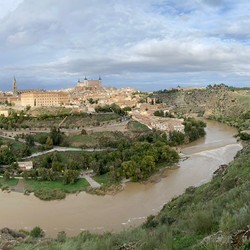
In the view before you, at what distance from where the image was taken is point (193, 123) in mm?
41188

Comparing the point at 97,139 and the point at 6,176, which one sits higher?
the point at 97,139

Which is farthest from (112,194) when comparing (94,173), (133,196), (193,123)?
(193,123)

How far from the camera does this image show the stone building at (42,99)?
52.1m

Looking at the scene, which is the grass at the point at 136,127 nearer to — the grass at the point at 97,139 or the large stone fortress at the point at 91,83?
the grass at the point at 97,139

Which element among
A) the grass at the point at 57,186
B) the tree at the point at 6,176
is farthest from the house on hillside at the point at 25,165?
the grass at the point at 57,186

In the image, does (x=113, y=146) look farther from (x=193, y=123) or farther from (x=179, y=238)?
(x=179, y=238)

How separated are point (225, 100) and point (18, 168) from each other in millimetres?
44678

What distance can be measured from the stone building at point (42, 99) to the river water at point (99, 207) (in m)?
32.1

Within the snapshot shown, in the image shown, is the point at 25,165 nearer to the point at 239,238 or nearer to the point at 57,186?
the point at 57,186

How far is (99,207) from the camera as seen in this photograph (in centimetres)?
1736

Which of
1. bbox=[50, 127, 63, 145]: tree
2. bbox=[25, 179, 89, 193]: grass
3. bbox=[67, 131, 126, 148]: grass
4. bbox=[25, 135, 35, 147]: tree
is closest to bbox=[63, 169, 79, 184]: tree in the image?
bbox=[25, 179, 89, 193]: grass

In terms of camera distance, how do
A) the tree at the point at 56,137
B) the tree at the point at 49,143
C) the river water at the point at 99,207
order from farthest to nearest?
the tree at the point at 56,137 < the tree at the point at 49,143 < the river water at the point at 99,207

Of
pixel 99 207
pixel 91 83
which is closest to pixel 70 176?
pixel 99 207

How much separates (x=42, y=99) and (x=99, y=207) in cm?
3829
